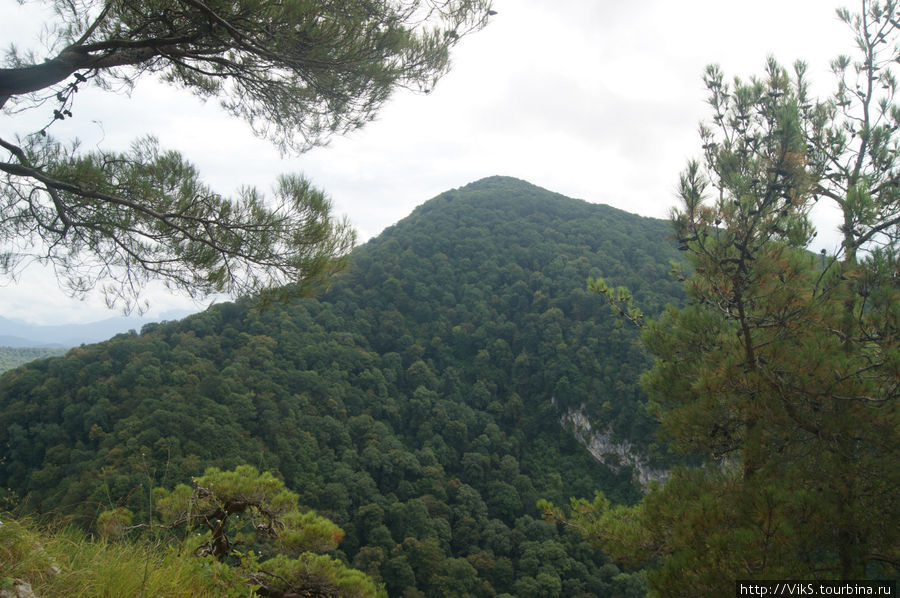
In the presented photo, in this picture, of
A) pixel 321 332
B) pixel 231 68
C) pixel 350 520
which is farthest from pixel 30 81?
pixel 321 332

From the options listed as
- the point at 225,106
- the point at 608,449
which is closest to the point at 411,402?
the point at 608,449

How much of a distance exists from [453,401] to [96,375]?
59.0ft

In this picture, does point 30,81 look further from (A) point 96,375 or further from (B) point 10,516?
(A) point 96,375

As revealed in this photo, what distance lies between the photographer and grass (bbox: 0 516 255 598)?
1.30 m

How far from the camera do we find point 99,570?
1.38 metres

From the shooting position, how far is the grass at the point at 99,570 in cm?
130

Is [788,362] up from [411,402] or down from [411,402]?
up

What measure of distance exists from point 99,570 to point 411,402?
2528 cm

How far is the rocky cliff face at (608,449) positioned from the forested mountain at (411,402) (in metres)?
0.43

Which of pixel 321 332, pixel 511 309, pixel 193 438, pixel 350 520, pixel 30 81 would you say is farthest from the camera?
pixel 511 309

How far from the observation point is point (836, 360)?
2193 mm

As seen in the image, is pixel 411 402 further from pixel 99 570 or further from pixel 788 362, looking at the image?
pixel 99 570

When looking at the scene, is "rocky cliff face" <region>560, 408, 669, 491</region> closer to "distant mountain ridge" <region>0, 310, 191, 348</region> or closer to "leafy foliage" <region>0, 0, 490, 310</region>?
"leafy foliage" <region>0, 0, 490, 310</region>

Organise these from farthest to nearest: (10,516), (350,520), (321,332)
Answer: (321,332) < (350,520) < (10,516)
